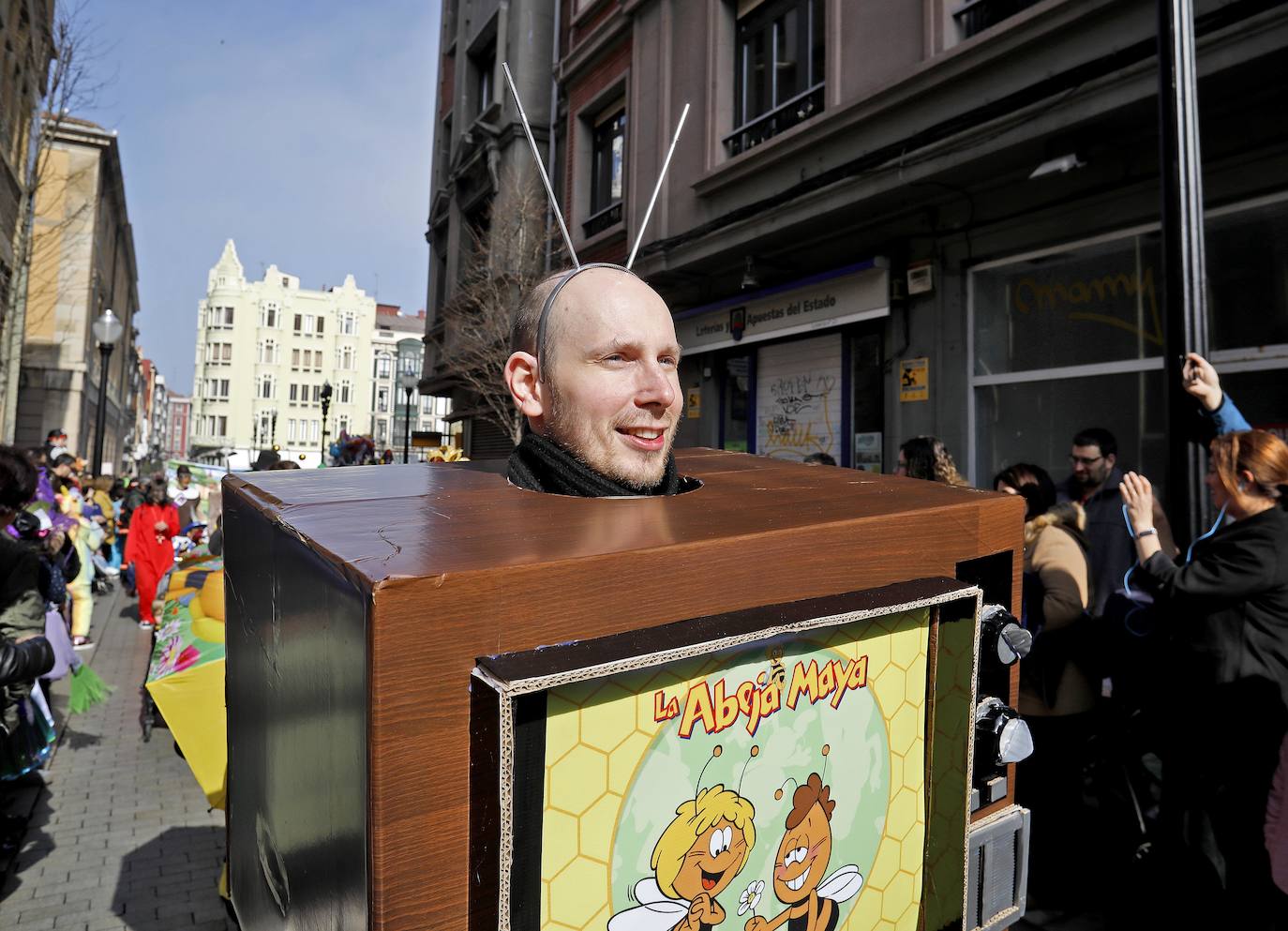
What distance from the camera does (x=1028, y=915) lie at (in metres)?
3.17

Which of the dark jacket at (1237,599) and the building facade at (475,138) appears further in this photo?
the building facade at (475,138)

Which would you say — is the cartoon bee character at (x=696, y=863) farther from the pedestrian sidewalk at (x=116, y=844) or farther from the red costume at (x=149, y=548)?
the red costume at (x=149, y=548)

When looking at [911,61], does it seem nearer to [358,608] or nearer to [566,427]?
[566,427]

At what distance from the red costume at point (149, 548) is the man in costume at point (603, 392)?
29.0ft

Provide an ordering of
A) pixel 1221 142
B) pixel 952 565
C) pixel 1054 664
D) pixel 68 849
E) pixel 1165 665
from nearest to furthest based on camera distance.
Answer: pixel 952 565
pixel 1165 665
pixel 1054 664
pixel 68 849
pixel 1221 142

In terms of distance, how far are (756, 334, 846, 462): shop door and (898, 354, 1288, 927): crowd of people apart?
5075 millimetres

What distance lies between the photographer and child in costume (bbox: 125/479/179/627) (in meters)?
8.98

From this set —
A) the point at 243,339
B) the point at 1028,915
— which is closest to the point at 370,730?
the point at 1028,915

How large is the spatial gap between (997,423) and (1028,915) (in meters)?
4.84

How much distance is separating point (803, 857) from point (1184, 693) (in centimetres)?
248

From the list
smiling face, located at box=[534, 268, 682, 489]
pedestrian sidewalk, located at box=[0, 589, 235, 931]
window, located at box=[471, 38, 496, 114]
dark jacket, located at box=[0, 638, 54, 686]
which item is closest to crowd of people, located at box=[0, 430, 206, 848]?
dark jacket, located at box=[0, 638, 54, 686]

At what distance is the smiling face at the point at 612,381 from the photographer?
1.56 meters

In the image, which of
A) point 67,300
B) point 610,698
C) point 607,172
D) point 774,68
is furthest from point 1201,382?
point 67,300

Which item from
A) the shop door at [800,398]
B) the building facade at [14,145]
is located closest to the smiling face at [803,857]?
the shop door at [800,398]
